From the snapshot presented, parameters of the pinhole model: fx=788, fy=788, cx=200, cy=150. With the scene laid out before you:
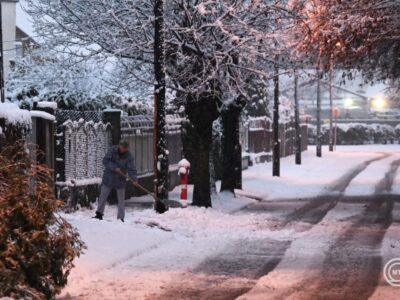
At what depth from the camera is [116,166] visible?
14578mm

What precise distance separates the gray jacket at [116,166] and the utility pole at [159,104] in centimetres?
54

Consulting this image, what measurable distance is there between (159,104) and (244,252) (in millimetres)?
4192

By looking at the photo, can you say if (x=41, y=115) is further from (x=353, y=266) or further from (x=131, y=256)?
(x=353, y=266)

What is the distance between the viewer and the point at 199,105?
17.1 metres

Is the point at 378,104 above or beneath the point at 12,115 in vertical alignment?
above

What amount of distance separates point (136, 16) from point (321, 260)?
7814mm

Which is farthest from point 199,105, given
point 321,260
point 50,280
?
point 50,280

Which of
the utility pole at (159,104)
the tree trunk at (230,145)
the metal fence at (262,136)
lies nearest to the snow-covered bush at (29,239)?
the utility pole at (159,104)

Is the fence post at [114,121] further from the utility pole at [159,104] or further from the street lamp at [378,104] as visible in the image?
the street lamp at [378,104]

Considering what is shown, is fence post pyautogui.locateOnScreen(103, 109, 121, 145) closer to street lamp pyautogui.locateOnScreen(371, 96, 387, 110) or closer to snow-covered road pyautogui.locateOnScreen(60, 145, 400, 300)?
snow-covered road pyautogui.locateOnScreen(60, 145, 400, 300)

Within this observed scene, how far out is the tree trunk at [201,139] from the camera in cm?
1717

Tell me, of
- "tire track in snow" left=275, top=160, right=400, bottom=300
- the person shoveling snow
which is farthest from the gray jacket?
"tire track in snow" left=275, top=160, right=400, bottom=300

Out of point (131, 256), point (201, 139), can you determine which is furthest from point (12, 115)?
point (201, 139)

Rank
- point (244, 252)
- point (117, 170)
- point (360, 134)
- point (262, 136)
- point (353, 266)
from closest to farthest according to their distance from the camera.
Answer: point (353, 266), point (244, 252), point (117, 170), point (262, 136), point (360, 134)
